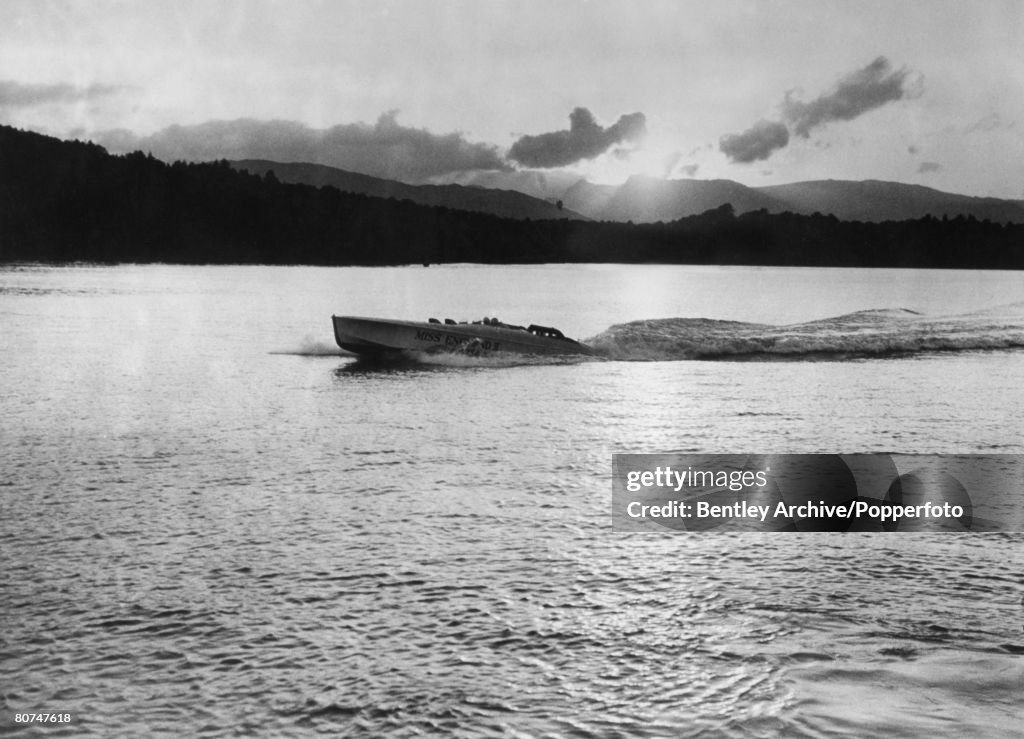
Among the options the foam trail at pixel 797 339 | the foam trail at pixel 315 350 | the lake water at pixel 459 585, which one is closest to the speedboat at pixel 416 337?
the foam trail at pixel 315 350

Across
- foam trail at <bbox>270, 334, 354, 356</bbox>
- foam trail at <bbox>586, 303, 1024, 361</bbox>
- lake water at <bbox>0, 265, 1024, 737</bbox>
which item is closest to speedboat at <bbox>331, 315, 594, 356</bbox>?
foam trail at <bbox>270, 334, 354, 356</bbox>

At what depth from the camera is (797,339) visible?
49656mm

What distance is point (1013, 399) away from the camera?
30.3m

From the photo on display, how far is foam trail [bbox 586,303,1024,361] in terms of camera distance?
4747 centimetres

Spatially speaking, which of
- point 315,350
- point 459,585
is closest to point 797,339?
point 315,350

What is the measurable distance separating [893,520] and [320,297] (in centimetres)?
10571

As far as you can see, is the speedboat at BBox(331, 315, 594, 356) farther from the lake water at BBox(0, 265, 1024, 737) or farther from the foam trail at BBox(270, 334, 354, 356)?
the lake water at BBox(0, 265, 1024, 737)

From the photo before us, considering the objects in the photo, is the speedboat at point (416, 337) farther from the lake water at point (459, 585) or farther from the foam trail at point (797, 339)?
the lake water at point (459, 585)

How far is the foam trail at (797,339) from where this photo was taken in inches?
1869

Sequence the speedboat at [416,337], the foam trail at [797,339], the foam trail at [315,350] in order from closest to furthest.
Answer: the speedboat at [416,337], the foam trail at [315,350], the foam trail at [797,339]

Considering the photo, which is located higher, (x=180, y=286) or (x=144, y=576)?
(x=180, y=286)

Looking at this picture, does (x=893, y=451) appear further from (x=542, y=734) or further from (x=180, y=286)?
(x=180, y=286)

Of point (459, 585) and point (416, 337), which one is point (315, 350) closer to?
point (416, 337)

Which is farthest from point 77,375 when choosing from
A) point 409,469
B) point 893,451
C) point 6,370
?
point 893,451
